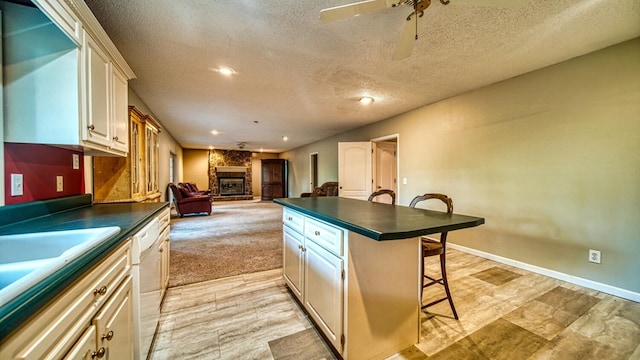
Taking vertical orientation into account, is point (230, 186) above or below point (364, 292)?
above

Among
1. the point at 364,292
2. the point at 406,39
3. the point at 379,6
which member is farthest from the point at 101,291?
the point at 406,39

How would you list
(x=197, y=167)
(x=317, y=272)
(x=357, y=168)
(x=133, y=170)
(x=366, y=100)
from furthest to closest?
(x=197, y=167) < (x=357, y=168) < (x=366, y=100) < (x=133, y=170) < (x=317, y=272)

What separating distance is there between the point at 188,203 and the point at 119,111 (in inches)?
189

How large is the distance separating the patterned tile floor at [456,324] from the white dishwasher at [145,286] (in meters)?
0.20

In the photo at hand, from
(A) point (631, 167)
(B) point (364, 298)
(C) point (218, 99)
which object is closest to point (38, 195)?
(B) point (364, 298)

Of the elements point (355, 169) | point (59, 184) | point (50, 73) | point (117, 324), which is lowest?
point (117, 324)

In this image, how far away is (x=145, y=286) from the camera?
1.42m

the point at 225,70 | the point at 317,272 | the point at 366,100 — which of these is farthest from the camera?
the point at 366,100

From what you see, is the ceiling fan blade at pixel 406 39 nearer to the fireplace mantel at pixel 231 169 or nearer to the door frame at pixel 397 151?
the door frame at pixel 397 151

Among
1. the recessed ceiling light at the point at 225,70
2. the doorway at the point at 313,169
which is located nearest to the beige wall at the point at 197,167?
the doorway at the point at 313,169

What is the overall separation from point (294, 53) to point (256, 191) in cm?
996

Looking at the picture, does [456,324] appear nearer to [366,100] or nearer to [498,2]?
[498,2]

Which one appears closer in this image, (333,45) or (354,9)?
(354,9)

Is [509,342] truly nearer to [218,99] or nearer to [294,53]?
[294,53]
